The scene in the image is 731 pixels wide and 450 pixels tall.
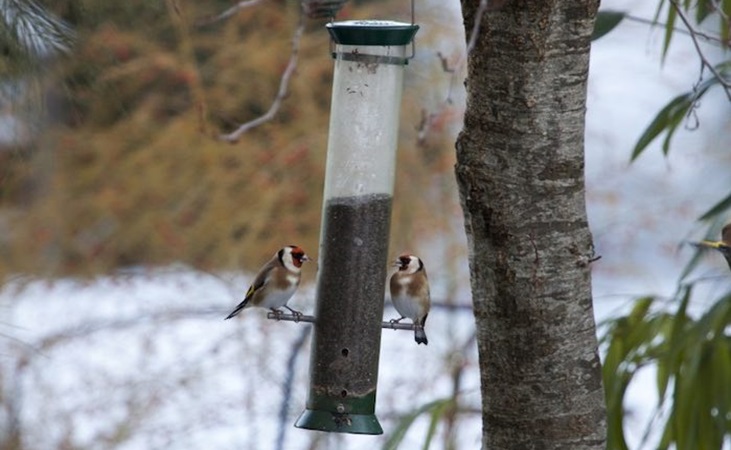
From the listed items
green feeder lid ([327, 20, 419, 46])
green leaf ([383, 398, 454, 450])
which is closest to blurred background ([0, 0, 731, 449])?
green leaf ([383, 398, 454, 450])

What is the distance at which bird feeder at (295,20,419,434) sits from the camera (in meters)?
1.67

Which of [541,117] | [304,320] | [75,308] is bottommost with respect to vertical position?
[304,320]

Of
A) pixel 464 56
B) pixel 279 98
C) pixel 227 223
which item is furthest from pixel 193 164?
pixel 464 56

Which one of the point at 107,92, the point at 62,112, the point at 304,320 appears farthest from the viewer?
the point at 62,112

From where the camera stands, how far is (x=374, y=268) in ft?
5.73

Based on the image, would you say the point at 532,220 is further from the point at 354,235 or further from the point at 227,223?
the point at 227,223

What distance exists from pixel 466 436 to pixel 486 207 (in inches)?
80.5

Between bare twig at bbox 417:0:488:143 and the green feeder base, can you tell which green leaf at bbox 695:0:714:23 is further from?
the green feeder base

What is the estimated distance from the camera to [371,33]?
1.60 m

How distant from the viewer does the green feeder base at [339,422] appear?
163cm

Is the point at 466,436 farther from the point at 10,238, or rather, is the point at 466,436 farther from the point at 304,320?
the point at 10,238

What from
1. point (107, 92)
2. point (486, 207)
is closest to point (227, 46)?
point (107, 92)

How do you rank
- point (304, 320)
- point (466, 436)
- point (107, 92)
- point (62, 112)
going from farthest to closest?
point (62, 112) → point (466, 436) → point (107, 92) → point (304, 320)

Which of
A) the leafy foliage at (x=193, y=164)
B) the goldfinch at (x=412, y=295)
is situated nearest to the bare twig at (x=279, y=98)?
the goldfinch at (x=412, y=295)
